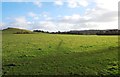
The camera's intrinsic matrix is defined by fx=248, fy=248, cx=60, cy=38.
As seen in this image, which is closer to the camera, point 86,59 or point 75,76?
point 75,76

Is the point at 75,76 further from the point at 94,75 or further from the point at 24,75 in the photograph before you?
the point at 24,75

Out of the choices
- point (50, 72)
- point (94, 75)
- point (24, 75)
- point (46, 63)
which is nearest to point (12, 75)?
point (24, 75)

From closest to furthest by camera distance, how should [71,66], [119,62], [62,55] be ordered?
[71,66], [119,62], [62,55]

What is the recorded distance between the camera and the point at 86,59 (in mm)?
21000

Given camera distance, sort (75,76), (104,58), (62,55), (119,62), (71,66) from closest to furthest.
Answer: (75,76)
(71,66)
(119,62)
(104,58)
(62,55)

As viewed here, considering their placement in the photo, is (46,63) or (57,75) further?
(46,63)

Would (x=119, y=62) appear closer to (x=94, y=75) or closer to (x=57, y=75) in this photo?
(x=94, y=75)

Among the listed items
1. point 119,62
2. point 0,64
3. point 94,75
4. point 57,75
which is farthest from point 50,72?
point 119,62

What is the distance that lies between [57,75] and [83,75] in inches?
67.0

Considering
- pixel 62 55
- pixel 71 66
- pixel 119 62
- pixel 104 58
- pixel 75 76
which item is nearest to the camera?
pixel 75 76

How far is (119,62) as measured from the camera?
19922mm

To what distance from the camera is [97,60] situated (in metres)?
20.6

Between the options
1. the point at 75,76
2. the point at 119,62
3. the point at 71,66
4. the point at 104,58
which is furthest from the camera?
the point at 104,58

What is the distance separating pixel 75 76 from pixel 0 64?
6.70 metres
